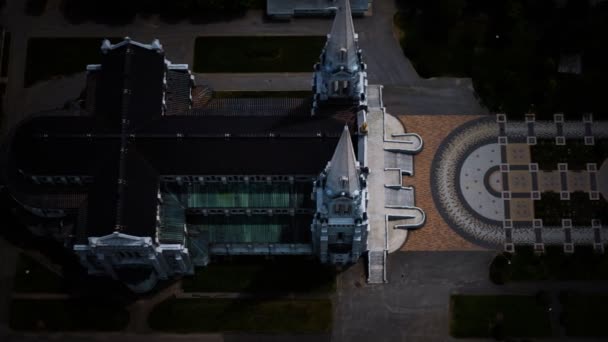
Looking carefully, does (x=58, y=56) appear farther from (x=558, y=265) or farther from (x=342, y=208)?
(x=558, y=265)

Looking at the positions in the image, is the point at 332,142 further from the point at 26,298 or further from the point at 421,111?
the point at 26,298

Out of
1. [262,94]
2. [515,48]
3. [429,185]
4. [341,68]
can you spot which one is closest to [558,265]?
[429,185]

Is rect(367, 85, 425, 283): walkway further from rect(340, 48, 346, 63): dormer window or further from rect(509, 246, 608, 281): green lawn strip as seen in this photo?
rect(340, 48, 346, 63): dormer window

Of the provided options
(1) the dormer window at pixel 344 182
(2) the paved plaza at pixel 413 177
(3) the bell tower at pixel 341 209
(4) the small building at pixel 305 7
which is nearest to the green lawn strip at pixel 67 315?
(2) the paved plaza at pixel 413 177

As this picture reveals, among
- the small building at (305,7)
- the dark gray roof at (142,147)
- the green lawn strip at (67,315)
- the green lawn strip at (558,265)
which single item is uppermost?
the small building at (305,7)

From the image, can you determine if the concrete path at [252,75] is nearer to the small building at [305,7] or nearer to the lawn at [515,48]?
the small building at [305,7]

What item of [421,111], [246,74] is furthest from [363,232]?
[246,74]

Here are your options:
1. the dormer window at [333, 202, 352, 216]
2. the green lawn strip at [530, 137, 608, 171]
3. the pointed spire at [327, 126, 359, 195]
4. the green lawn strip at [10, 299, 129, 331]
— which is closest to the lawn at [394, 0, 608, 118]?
the green lawn strip at [530, 137, 608, 171]
